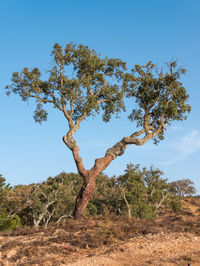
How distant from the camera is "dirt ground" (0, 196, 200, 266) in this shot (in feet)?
26.6

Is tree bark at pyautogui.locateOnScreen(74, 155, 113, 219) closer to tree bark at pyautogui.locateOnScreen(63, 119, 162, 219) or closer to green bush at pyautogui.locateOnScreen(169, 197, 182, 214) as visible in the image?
tree bark at pyautogui.locateOnScreen(63, 119, 162, 219)

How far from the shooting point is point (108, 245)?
9.48 metres

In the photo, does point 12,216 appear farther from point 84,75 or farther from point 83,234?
point 83,234

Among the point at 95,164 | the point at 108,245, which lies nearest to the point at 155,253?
the point at 108,245

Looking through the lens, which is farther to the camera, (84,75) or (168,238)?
(84,75)

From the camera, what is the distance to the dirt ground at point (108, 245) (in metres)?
8.11

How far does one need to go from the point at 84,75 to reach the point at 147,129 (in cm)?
588

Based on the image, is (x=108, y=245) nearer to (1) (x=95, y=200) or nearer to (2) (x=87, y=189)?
(2) (x=87, y=189)

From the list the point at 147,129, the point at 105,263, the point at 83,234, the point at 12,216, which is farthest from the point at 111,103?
the point at 12,216

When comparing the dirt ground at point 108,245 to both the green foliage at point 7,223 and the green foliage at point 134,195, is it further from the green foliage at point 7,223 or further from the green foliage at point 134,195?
the green foliage at point 7,223

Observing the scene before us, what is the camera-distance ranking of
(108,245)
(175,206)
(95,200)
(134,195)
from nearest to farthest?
(108,245) < (134,195) < (95,200) < (175,206)

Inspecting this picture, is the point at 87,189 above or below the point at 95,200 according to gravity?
below

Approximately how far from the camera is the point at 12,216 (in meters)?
37.3

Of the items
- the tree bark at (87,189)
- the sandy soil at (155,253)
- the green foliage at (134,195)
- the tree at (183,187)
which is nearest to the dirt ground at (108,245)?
the sandy soil at (155,253)
